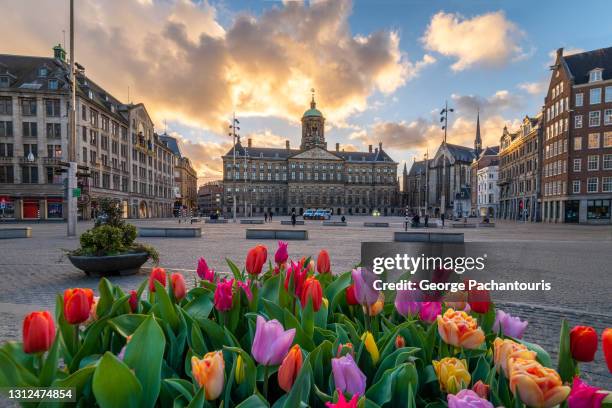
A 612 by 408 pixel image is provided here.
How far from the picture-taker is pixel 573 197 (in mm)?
43938

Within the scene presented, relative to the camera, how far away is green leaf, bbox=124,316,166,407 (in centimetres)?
122

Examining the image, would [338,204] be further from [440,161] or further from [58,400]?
[58,400]

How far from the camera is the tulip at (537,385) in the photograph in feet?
3.10

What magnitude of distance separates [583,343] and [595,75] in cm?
5824

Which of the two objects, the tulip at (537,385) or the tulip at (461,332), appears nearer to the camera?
the tulip at (537,385)

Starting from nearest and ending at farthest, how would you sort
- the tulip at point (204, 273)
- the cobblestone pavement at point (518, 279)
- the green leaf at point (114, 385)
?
Result: 1. the green leaf at point (114, 385)
2. the tulip at point (204, 273)
3. the cobblestone pavement at point (518, 279)

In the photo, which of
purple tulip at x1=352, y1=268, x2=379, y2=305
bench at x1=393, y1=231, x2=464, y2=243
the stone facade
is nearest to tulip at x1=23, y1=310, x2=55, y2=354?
purple tulip at x1=352, y1=268, x2=379, y2=305

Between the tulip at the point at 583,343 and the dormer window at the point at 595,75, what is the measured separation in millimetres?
58009

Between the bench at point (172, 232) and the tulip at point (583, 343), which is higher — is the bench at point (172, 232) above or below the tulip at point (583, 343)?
below

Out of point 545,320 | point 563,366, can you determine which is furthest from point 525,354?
point 545,320

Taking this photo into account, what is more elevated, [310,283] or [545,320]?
[310,283]

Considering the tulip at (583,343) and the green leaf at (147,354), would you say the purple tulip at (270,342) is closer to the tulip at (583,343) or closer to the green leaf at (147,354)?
the green leaf at (147,354)

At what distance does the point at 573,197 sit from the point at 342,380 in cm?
5612

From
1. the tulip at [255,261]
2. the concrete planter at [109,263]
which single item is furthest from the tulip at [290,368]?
the concrete planter at [109,263]
